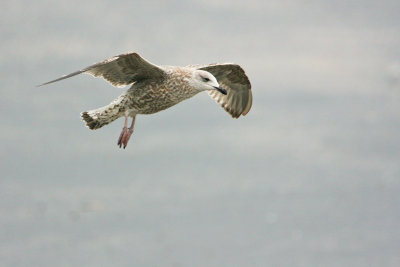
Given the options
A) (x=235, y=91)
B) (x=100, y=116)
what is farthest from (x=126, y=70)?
(x=235, y=91)

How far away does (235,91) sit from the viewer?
595 inches

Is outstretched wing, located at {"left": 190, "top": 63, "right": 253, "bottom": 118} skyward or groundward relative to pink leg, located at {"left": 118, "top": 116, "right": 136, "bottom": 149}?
skyward

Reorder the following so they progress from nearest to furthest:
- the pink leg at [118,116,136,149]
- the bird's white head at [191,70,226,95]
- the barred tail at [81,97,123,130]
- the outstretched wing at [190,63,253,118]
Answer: the pink leg at [118,116,136,149]
the bird's white head at [191,70,226,95]
the barred tail at [81,97,123,130]
the outstretched wing at [190,63,253,118]

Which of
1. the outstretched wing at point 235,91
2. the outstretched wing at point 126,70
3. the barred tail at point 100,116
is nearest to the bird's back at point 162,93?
the outstretched wing at point 126,70

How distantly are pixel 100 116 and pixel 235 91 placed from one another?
3370 mm

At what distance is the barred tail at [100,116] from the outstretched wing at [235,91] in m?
2.67

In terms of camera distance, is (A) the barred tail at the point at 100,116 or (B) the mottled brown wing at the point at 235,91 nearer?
(A) the barred tail at the point at 100,116

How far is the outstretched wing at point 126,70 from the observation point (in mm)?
11938

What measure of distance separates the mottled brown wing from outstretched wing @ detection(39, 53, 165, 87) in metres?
2.38

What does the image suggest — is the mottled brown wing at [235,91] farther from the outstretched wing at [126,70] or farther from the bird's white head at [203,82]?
the outstretched wing at [126,70]

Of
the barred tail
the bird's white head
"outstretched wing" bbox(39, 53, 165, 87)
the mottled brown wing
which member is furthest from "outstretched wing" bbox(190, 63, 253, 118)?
the barred tail

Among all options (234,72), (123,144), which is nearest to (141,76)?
(123,144)

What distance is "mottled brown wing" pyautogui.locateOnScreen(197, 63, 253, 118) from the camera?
14.7 metres

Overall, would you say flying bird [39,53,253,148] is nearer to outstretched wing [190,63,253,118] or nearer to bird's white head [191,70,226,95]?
bird's white head [191,70,226,95]
